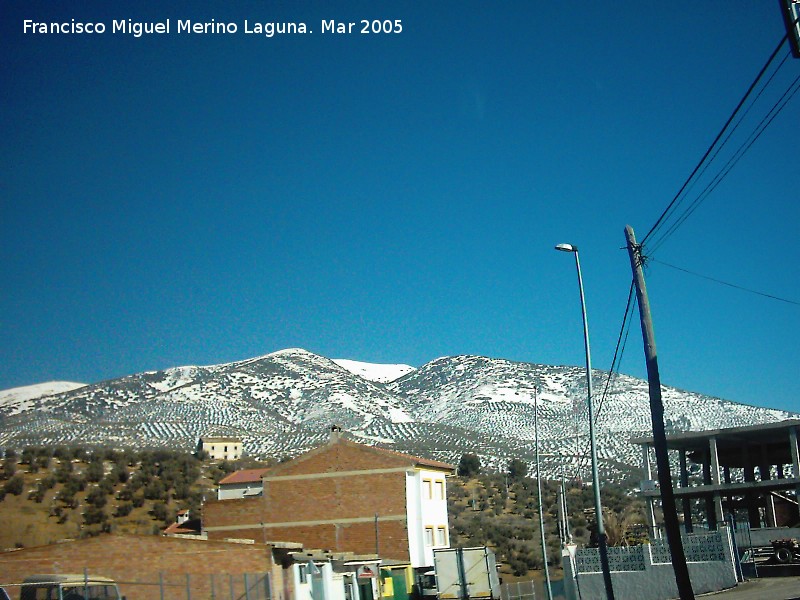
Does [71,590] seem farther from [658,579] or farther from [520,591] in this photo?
[520,591]

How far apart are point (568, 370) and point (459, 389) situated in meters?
23.5

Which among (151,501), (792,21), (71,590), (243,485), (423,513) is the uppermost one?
(792,21)

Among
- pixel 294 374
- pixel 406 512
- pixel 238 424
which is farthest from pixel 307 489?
pixel 294 374

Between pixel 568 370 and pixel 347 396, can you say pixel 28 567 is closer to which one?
pixel 347 396

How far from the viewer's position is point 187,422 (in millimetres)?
129375

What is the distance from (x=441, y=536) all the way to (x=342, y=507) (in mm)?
7699

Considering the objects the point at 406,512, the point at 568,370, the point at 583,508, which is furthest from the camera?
the point at 568,370

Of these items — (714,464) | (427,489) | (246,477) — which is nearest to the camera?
(714,464)

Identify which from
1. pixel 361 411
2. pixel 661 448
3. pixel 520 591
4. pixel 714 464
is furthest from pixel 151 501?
pixel 361 411

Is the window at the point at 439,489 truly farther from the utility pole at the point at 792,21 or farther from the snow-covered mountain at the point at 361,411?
the utility pole at the point at 792,21

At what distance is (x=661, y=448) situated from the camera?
2080cm

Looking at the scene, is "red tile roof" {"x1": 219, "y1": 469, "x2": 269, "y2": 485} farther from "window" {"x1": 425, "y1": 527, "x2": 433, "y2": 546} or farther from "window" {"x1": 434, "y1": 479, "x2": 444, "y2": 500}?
"window" {"x1": 425, "y1": 527, "x2": 433, "y2": 546}

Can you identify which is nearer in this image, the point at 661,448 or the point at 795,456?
the point at 661,448

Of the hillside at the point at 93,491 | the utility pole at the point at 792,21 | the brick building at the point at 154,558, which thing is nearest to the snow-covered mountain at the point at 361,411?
the hillside at the point at 93,491
